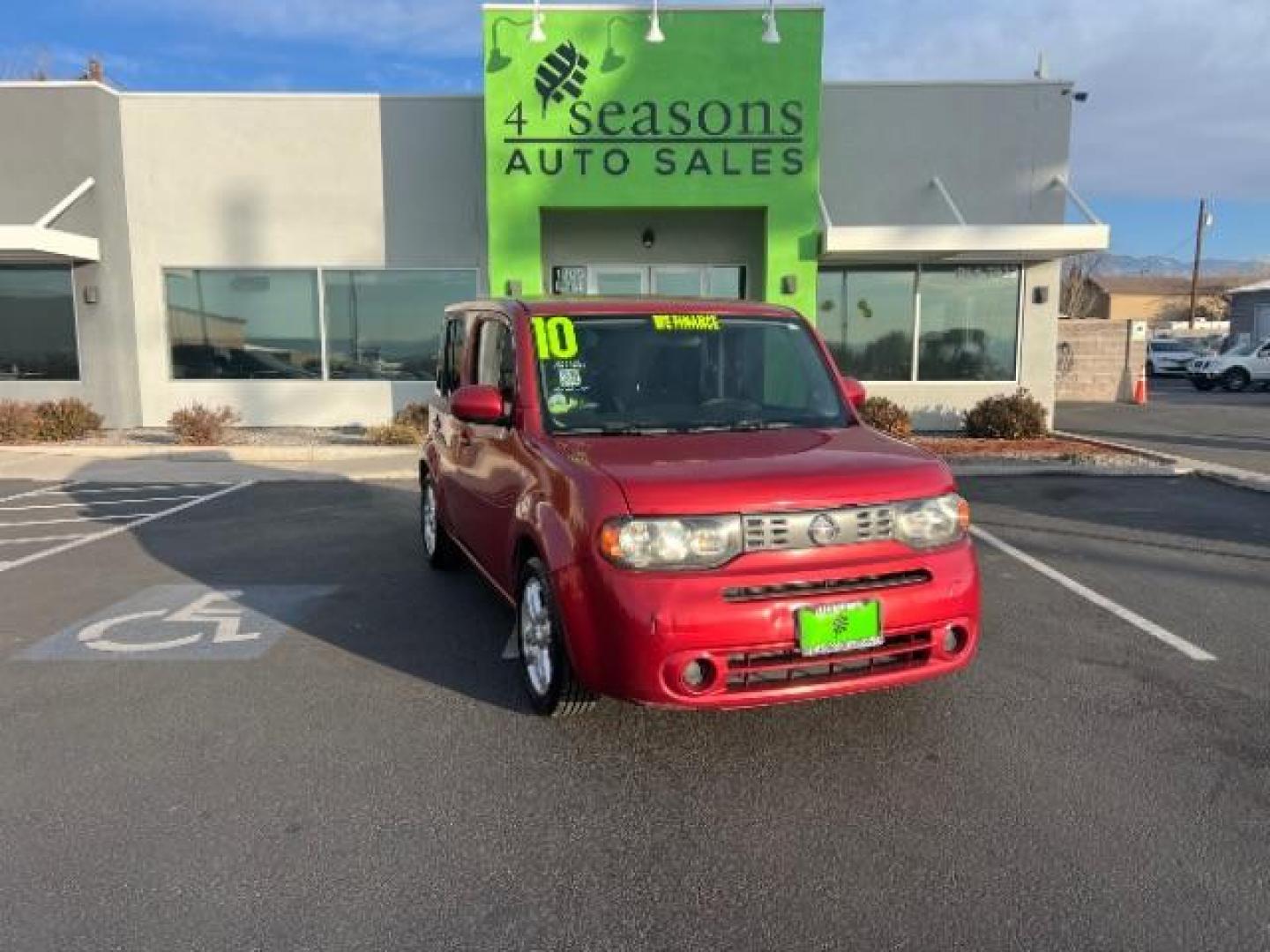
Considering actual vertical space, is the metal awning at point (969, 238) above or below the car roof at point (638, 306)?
above

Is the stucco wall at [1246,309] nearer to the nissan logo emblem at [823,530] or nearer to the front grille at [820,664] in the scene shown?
the front grille at [820,664]

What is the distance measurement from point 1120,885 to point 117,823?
337 centimetres

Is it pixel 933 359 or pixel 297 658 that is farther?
pixel 933 359

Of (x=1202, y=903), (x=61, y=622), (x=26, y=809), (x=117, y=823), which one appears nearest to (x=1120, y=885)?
(x=1202, y=903)

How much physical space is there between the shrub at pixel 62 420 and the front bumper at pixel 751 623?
1277 centimetres

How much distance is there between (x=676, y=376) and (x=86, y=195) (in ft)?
44.7

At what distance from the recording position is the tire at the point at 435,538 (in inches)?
264

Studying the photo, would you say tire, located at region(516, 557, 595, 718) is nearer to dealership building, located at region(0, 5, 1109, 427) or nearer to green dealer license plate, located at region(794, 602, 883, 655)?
green dealer license plate, located at region(794, 602, 883, 655)

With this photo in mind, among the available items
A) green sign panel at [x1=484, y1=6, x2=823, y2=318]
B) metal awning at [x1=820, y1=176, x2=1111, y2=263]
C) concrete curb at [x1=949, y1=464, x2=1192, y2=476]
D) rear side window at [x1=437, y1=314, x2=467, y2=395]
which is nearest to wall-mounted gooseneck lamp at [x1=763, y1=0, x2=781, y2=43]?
green sign panel at [x1=484, y1=6, x2=823, y2=318]

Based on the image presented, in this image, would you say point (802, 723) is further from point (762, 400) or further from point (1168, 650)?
point (1168, 650)

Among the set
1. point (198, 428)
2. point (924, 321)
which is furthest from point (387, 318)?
point (924, 321)

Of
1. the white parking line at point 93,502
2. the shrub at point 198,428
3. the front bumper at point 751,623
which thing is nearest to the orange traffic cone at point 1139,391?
the shrub at point 198,428

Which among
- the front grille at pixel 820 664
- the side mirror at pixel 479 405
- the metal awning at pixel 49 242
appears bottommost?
the front grille at pixel 820 664

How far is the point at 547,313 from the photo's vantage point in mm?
4785
